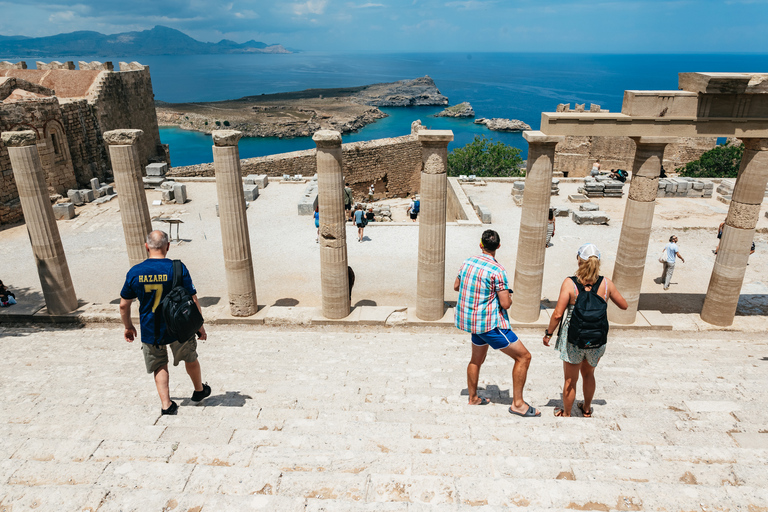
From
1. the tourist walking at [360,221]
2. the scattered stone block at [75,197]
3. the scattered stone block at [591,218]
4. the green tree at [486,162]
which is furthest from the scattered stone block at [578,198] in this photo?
the scattered stone block at [75,197]

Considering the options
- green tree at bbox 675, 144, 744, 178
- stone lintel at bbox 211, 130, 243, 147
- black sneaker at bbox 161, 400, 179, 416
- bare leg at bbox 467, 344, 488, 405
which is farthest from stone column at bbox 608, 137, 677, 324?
green tree at bbox 675, 144, 744, 178

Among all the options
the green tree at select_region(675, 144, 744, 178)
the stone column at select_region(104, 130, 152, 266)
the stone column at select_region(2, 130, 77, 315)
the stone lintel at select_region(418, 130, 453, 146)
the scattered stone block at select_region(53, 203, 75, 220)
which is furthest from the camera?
the green tree at select_region(675, 144, 744, 178)

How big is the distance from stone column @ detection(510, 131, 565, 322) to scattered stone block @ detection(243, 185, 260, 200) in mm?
12971

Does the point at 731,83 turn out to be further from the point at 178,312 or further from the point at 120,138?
the point at 120,138

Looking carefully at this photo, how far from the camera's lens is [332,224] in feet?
27.4

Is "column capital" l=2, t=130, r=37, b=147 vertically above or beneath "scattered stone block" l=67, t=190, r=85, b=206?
above

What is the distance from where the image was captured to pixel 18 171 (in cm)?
853

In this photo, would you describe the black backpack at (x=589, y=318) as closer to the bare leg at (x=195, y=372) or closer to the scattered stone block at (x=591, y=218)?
the bare leg at (x=195, y=372)

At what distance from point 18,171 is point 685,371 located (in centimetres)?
1101

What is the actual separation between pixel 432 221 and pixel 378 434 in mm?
4177

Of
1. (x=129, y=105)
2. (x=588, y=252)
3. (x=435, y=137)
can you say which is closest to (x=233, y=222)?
(x=435, y=137)

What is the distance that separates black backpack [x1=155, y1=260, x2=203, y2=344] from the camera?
4.94 metres

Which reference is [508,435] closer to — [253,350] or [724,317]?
[253,350]

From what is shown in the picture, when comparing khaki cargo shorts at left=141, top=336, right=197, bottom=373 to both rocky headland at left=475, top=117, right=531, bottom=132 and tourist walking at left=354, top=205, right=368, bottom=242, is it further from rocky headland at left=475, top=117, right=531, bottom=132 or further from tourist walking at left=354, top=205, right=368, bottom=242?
rocky headland at left=475, top=117, right=531, bottom=132
